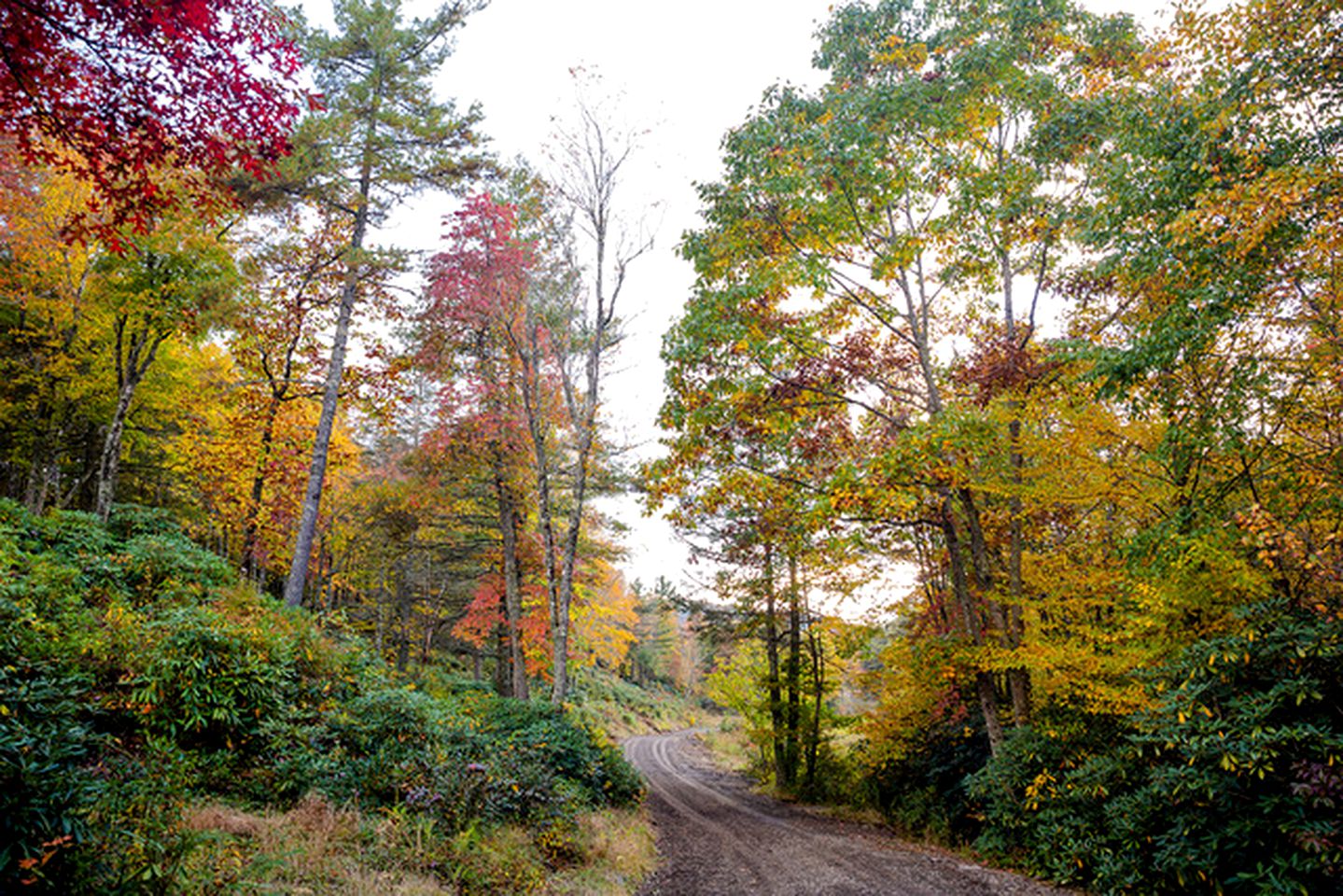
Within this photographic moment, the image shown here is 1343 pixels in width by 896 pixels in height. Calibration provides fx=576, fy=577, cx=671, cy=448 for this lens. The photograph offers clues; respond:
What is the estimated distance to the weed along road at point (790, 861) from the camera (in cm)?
718

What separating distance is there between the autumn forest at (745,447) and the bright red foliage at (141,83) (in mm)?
31

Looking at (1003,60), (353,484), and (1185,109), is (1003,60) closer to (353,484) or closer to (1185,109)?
(1185,109)

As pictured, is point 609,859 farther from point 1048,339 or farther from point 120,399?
point 120,399

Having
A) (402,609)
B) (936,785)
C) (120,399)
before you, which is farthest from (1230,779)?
(402,609)

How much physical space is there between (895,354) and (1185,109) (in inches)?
211

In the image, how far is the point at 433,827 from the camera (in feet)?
19.6

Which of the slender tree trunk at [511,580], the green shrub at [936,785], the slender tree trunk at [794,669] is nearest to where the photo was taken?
the green shrub at [936,785]

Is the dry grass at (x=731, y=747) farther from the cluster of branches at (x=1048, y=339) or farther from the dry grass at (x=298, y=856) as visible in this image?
the dry grass at (x=298, y=856)

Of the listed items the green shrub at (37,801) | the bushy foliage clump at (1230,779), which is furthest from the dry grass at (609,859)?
the bushy foliage clump at (1230,779)

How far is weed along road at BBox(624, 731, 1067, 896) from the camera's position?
283 inches

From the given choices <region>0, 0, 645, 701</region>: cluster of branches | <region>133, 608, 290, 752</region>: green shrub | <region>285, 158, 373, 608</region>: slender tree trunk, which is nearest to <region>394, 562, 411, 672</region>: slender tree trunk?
<region>0, 0, 645, 701</region>: cluster of branches

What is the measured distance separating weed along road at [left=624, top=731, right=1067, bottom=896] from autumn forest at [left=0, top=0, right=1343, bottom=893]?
1.69 ft

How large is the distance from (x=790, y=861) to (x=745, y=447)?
277 inches

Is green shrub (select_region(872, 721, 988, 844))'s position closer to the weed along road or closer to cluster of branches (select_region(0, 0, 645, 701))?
the weed along road
